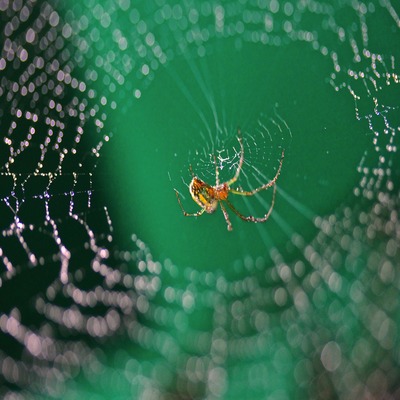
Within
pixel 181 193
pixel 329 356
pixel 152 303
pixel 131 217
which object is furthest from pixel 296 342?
pixel 181 193

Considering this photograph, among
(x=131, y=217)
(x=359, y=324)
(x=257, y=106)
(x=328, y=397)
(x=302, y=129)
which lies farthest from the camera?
(x=359, y=324)

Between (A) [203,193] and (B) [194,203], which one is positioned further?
(B) [194,203]

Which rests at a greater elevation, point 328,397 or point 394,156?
point 394,156

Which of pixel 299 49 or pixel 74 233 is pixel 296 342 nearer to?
pixel 74 233
